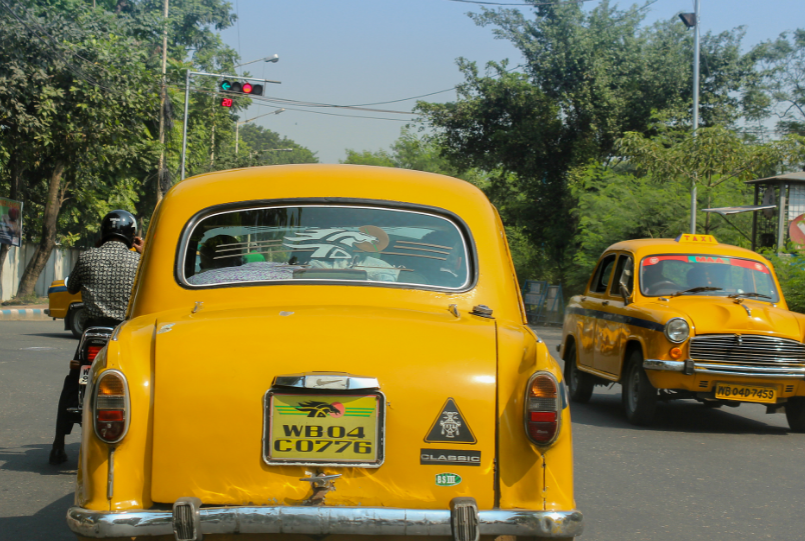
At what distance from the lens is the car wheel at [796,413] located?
30.5 ft

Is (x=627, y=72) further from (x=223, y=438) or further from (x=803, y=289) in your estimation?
(x=223, y=438)

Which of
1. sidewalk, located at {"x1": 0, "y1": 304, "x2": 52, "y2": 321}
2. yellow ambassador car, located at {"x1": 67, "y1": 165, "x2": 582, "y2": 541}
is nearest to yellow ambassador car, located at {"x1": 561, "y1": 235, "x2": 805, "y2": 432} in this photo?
yellow ambassador car, located at {"x1": 67, "y1": 165, "x2": 582, "y2": 541}

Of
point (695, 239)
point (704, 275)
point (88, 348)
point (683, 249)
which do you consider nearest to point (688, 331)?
point (704, 275)

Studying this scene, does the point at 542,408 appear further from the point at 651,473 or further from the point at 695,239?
the point at 695,239

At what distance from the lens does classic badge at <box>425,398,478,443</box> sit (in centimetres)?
319

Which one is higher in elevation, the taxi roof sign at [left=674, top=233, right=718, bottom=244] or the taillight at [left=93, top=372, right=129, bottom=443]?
the taxi roof sign at [left=674, top=233, right=718, bottom=244]

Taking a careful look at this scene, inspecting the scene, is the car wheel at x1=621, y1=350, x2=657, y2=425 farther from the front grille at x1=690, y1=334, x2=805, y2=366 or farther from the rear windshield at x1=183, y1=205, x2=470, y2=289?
the rear windshield at x1=183, y1=205, x2=470, y2=289

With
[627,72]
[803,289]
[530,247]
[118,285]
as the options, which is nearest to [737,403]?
[118,285]

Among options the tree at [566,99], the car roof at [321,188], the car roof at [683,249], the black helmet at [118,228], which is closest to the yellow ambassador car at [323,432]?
the car roof at [321,188]

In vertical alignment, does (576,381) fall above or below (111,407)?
below

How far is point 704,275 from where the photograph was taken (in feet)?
32.6

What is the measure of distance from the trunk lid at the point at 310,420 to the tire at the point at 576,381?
7889 millimetres

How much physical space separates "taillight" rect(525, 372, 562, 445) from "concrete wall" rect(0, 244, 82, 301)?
2913 centimetres

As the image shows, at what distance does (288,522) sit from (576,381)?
27.8 feet
